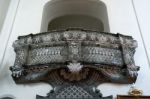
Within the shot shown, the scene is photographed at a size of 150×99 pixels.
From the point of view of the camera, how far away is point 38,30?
16.0ft

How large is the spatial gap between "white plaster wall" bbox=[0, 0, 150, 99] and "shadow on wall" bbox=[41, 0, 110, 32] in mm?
225

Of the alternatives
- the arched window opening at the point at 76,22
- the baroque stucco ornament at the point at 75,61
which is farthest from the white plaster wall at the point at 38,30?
the arched window opening at the point at 76,22

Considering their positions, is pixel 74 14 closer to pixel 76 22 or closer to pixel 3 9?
pixel 76 22

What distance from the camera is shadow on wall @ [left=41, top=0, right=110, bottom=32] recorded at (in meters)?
5.67

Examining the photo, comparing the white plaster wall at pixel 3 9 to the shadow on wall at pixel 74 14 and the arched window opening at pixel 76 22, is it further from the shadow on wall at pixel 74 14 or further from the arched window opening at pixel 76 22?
the arched window opening at pixel 76 22

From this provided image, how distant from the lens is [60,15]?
6188mm

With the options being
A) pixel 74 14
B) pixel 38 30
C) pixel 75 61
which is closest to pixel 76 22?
pixel 74 14

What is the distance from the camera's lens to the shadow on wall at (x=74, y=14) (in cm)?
567

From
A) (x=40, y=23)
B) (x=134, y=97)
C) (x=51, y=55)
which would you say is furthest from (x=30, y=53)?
(x=134, y=97)

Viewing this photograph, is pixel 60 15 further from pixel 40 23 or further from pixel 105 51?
pixel 105 51

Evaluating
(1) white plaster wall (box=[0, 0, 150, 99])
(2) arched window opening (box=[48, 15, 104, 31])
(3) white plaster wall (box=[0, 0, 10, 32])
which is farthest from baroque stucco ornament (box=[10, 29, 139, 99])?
(2) arched window opening (box=[48, 15, 104, 31])

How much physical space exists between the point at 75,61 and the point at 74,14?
271 centimetres

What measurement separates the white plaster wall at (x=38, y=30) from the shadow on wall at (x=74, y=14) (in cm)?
23

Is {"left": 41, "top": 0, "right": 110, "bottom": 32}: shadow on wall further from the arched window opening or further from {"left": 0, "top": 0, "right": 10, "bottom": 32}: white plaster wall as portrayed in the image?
{"left": 0, "top": 0, "right": 10, "bottom": 32}: white plaster wall
